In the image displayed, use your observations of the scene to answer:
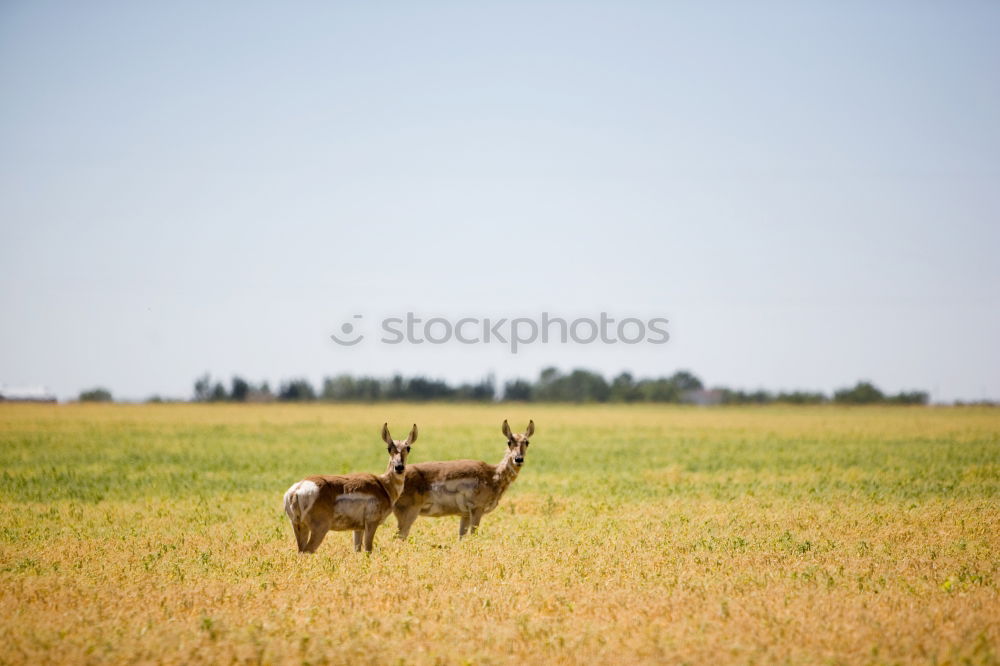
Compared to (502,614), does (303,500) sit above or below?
above

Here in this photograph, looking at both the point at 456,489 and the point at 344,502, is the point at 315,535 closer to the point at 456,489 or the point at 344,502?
the point at 344,502

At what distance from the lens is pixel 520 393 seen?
458 ft

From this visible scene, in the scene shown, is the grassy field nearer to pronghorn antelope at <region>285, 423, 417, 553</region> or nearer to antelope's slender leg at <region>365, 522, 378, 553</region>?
antelope's slender leg at <region>365, 522, 378, 553</region>

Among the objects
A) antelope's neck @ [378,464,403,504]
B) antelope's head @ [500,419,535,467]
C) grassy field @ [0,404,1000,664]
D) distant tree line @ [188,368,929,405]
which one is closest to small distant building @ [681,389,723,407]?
distant tree line @ [188,368,929,405]

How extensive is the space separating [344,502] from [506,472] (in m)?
4.07

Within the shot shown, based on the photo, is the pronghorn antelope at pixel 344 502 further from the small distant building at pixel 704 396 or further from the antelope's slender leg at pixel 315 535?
the small distant building at pixel 704 396

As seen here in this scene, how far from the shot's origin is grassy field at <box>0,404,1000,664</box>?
32.4 ft

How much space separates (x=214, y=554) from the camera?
15.3 metres

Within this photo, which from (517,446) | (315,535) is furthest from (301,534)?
(517,446)

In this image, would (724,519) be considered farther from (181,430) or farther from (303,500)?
(181,430)

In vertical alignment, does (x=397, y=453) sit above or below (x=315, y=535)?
above

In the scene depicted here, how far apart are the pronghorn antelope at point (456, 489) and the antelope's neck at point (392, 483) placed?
1.68 feet

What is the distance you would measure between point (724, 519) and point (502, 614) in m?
9.07

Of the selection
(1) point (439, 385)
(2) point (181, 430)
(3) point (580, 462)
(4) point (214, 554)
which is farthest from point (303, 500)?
(1) point (439, 385)
